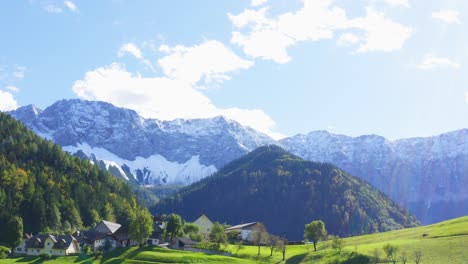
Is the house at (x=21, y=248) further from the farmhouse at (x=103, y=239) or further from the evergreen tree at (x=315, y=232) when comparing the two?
the evergreen tree at (x=315, y=232)

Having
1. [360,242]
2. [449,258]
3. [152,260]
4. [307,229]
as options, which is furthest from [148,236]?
[449,258]

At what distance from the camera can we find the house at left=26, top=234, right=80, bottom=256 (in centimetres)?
14738

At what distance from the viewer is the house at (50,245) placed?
14738 centimetres

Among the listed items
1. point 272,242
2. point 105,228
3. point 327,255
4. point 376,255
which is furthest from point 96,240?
point 376,255

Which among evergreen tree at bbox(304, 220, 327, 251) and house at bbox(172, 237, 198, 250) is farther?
house at bbox(172, 237, 198, 250)

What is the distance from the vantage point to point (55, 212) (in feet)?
622

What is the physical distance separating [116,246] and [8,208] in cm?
4053

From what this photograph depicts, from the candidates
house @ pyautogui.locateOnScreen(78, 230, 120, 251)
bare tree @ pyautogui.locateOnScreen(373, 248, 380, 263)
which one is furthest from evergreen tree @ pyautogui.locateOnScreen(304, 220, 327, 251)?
house @ pyautogui.locateOnScreen(78, 230, 120, 251)

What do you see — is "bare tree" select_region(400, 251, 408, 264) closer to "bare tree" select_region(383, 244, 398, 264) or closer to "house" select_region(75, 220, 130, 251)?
"bare tree" select_region(383, 244, 398, 264)

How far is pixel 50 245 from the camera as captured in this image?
149 metres

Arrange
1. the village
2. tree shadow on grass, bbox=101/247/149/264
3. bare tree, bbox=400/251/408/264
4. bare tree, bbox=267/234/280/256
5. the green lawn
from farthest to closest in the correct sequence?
1. bare tree, bbox=267/234/280/256
2. the village
3. tree shadow on grass, bbox=101/247/149/264
4. the green lawn
5. bare tree, bbox=400/251/408/264

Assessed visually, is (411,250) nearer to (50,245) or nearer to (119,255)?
(119,255)

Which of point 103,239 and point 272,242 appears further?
point 103,239

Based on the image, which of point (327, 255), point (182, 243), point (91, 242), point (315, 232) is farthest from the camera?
point (182, 243)
